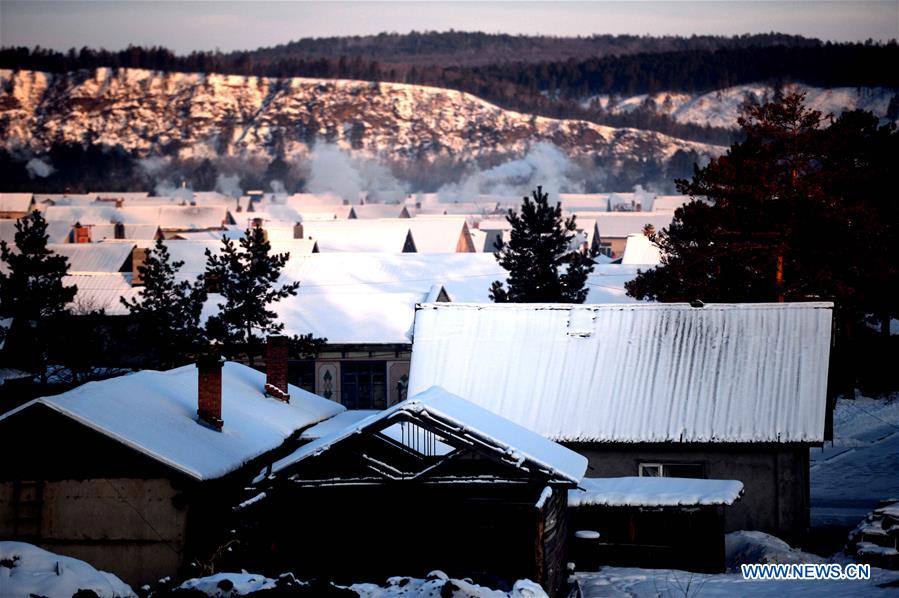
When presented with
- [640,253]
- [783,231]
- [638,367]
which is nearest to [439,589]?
[638,367]

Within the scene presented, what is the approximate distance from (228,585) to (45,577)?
8.85 ft

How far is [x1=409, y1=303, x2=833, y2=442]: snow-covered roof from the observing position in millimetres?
25156

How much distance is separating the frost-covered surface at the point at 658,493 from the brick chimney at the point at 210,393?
7.14 meters

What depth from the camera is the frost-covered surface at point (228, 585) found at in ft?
54.0

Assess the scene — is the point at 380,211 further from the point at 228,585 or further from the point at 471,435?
the point at 228,585

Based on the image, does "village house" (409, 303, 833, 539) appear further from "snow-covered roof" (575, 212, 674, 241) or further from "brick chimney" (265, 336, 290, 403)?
"snow-covered roof" (575, 212, 674, 241)

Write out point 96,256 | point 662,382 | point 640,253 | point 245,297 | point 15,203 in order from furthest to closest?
point 15,203 → point 640,253 → point 96,256 → point 245,297 → point 662,382

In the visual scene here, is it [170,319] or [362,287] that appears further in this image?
[362,287]

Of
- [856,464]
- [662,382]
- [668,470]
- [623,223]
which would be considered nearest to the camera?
[668,470]

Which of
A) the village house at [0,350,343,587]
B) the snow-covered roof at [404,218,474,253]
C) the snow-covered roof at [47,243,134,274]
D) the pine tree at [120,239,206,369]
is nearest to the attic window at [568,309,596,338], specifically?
the village house at [0,350,343,587]

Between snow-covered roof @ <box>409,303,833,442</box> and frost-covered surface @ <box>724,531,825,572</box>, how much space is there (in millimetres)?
2033

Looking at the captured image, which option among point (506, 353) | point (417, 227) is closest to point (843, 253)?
point (506, 353)

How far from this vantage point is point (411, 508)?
19078 mm

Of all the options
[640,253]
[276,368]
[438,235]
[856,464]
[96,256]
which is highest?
[276,368]
